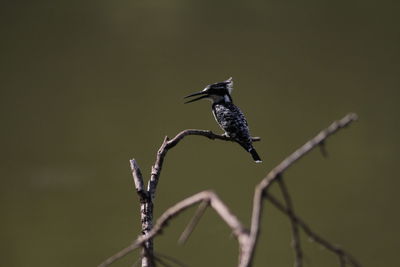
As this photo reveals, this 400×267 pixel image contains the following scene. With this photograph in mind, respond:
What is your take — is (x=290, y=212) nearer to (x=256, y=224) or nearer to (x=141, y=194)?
(x=256, y=224)

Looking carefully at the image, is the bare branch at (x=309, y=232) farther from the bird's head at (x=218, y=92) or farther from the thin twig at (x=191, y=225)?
the bird's head at (x=218, y=92)

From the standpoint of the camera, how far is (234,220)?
486mm

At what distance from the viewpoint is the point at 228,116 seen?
2219mm

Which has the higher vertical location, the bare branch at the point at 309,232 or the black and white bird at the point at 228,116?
the black and white bird at the point at 228,116

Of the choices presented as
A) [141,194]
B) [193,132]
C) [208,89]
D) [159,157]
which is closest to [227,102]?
[208,89]

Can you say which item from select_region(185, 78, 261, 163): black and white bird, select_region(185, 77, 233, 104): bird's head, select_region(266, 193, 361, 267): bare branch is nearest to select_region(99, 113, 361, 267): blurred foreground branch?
select_region(266, 193, 361, 267): bare branch

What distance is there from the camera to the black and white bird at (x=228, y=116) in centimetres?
214

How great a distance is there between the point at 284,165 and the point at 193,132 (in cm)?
93

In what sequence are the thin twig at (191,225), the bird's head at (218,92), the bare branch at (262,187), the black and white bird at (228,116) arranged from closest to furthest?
the bare branch at (262,187) → the thin twig at (191,225) → the black and white bird at (228,116) → the bird's head at (218,92)

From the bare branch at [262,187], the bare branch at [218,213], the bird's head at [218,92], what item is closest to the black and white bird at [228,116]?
the bird's head at [218,92]

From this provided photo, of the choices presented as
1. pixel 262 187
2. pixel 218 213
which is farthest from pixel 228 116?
pixel 262 187

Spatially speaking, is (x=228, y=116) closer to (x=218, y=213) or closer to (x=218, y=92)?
(x=218, y=92)

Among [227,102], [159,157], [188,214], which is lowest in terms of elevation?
[188,214]

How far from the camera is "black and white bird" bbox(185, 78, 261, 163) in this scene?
2.14m
